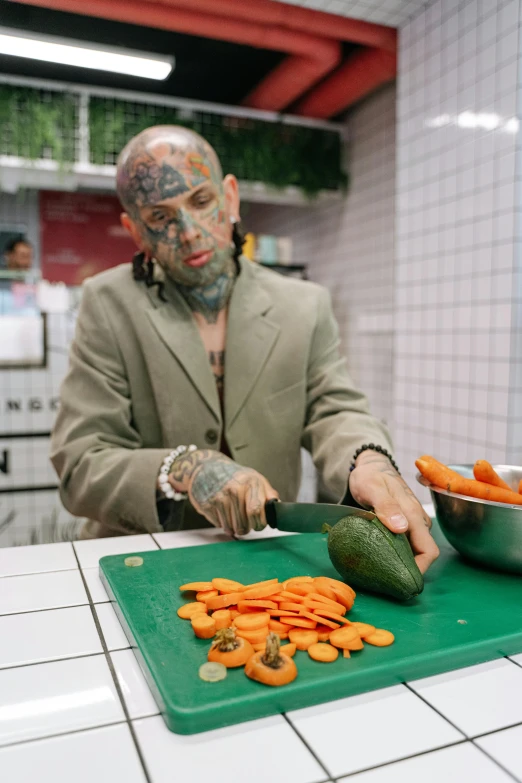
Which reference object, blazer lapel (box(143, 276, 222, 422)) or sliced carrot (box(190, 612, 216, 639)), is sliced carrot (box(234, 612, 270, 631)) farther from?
blazer lapel (box(143, 276, 222, 422))

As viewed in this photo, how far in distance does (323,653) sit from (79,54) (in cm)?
265

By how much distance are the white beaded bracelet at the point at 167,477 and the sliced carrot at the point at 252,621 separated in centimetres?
53

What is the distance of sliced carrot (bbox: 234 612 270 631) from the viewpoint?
717 mm

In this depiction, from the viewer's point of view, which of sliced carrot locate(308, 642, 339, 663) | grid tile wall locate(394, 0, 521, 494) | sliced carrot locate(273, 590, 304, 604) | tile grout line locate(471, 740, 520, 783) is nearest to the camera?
tile grout line locate(471, 740, 520, 783)

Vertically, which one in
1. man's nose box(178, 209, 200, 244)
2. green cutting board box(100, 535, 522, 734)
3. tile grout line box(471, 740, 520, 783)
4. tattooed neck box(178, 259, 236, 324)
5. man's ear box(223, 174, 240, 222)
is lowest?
tile grout line box(471, 740, 520, 783)

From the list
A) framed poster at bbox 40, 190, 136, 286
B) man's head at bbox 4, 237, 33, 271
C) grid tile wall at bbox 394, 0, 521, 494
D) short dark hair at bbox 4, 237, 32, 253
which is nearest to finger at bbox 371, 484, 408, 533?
grid tile wall at bbox 394, 0, 521, 494

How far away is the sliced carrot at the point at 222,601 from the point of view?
78cm

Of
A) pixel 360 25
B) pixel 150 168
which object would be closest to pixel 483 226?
pixel 360 25

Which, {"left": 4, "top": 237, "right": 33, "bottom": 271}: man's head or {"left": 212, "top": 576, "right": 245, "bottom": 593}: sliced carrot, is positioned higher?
{"left": 4, "top": 237, "right": 33, "bottom": 271}: man's head

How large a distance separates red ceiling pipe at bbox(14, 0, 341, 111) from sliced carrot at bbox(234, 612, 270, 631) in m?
2.89

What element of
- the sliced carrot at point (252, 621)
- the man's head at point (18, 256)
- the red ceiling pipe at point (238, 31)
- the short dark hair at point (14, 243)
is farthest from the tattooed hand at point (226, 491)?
the short dark hair at point (14, 243)

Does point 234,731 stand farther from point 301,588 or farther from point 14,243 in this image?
point 14,243

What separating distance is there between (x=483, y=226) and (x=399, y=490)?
206cm

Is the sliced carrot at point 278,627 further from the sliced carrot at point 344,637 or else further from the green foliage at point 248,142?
the green foliage at point 248,142
